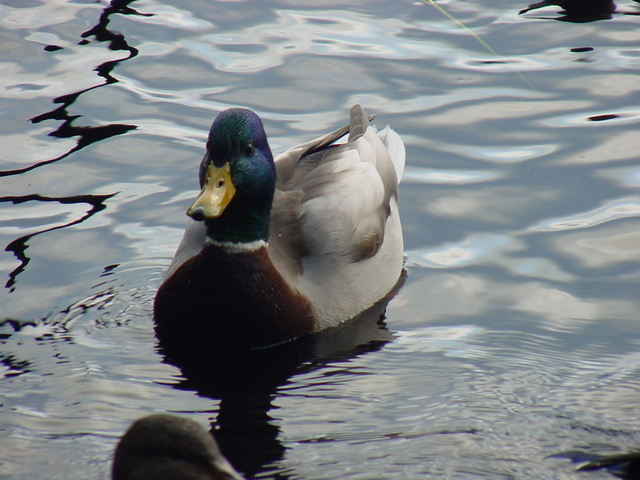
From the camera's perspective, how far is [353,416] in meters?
4.83

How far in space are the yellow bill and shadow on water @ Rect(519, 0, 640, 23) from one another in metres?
5.78

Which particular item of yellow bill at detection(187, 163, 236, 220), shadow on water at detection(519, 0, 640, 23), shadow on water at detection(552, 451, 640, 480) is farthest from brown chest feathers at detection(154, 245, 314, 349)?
shadow on water at detection(519, 0, 640, 23)

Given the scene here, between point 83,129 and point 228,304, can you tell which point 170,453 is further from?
point 83,129

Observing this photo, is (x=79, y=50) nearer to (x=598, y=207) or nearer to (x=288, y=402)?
(x=598, y=207)

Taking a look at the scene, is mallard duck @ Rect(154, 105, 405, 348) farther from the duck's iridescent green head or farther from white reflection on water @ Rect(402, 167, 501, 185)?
white reflection on water @ Rect(402, 167, 501, 185)

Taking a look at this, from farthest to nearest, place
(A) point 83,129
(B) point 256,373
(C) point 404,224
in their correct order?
1. (A) point 83,129
2. (C) point 404,224
3. (B) point 256,373

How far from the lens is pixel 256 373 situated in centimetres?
535

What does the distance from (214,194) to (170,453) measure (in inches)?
95.5

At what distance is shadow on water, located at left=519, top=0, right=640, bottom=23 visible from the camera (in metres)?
10.4

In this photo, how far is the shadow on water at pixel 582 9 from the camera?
10375 millimetres

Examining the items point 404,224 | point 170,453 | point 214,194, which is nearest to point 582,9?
point 404,224

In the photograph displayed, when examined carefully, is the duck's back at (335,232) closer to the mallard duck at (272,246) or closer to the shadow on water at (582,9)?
the mallard duck at (272,246)

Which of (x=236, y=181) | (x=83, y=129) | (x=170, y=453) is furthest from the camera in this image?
(x=83, y=129)

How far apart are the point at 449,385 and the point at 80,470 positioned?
6.13 ft
